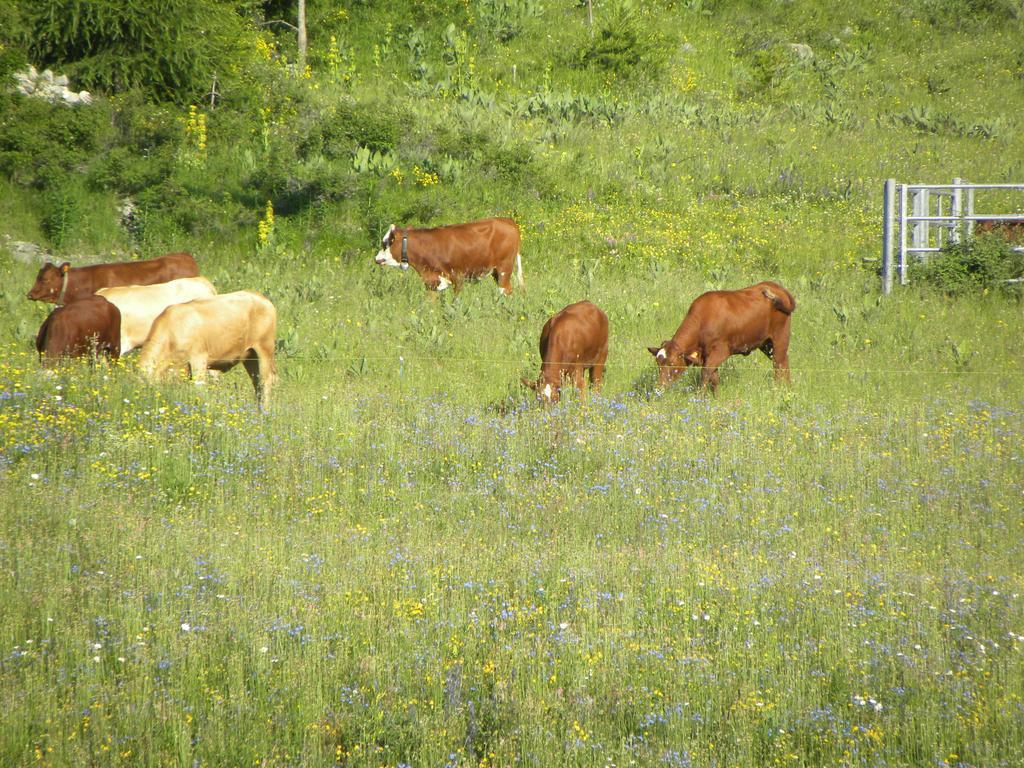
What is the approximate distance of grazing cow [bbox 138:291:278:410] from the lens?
11.4 meters

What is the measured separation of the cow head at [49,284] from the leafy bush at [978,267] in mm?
13721

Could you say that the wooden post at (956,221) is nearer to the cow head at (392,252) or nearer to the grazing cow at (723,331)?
the grazing cow at (723,331)

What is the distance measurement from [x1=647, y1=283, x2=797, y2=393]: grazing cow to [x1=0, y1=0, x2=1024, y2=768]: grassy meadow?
1.60 ft

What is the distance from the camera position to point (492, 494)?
888 centimetres

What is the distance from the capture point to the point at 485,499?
28.6 feet

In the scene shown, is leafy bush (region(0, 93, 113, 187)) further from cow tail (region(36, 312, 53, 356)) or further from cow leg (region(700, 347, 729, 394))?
cow leg (region(700, 347, 729, 394))

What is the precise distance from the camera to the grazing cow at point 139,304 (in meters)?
12.9

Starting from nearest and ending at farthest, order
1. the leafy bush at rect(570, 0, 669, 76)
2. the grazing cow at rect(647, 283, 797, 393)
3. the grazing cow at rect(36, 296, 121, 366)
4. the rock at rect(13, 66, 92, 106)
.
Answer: the grazing cow at rect(36, 296, 121, 366) → the grazing cow at rect(647, 283, 797, 393) → the rock at rect(13, 66, 92, 106) → the leafy bush at rect(570, 0, 669, 76)

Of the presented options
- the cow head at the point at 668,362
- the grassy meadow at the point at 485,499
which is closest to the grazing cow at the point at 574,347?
the grassy meadow at the point at 485,499

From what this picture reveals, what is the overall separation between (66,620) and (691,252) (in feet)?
51.9

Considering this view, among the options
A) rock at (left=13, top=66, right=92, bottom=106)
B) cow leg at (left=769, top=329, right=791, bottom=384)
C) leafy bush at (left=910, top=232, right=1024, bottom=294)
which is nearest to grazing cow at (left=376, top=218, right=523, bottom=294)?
cow leg at (left=769, top=329, right=791, bottom=384)

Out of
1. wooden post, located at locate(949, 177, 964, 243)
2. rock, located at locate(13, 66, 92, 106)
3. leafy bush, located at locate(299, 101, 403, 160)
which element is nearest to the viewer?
wooden post, located at locate(949, 177, 964, 243)

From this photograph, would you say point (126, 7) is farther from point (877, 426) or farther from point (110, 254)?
point (877, 426)

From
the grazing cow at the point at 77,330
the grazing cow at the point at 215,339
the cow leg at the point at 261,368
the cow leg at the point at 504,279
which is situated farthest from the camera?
the cow leg at the point at 504,279
